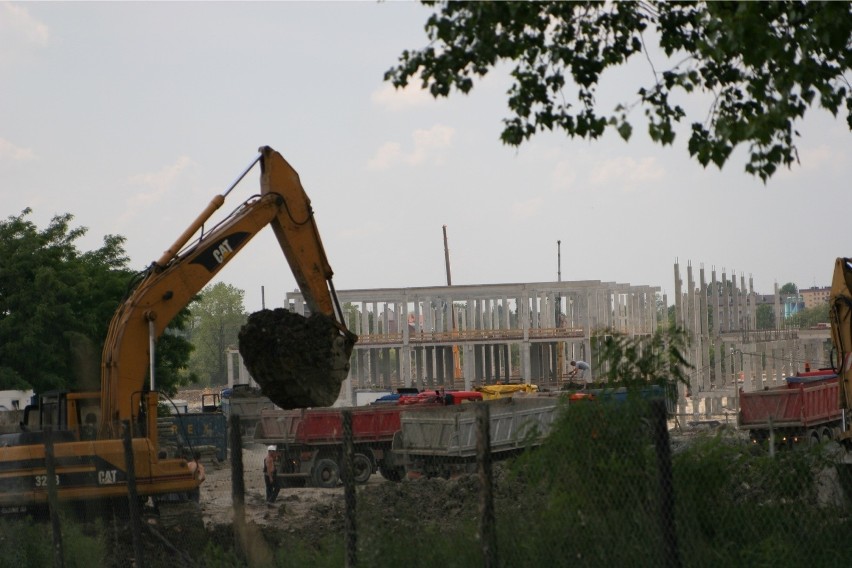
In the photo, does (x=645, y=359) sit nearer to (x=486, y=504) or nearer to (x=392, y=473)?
(x=486, y=504)

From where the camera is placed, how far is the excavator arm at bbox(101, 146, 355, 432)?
1527cm

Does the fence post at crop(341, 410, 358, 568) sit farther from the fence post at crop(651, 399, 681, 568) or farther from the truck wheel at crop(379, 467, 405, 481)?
the truck wheel at crop(379, 467, 405, 481)

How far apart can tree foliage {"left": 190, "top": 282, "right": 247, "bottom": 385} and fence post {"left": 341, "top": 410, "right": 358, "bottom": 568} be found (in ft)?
365

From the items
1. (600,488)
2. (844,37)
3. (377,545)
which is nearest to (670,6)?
(844,37)

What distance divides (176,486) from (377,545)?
8.36 metres

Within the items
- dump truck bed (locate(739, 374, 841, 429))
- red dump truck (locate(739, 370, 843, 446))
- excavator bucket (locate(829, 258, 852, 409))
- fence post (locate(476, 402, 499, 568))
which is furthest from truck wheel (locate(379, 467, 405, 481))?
fence post (locate(476, 402, 499, 568))

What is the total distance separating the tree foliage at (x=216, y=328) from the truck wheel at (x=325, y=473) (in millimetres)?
94133

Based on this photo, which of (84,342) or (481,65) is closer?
(481,65)

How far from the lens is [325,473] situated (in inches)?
989

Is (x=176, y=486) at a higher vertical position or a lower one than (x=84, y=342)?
lower

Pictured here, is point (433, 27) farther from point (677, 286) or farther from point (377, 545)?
point (677, 286)

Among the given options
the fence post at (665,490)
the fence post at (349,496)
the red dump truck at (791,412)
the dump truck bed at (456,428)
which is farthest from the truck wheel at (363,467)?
the fence post at (665,490)

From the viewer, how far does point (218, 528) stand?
15.6 meters

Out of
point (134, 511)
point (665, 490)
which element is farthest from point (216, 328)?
point (665, 490)
